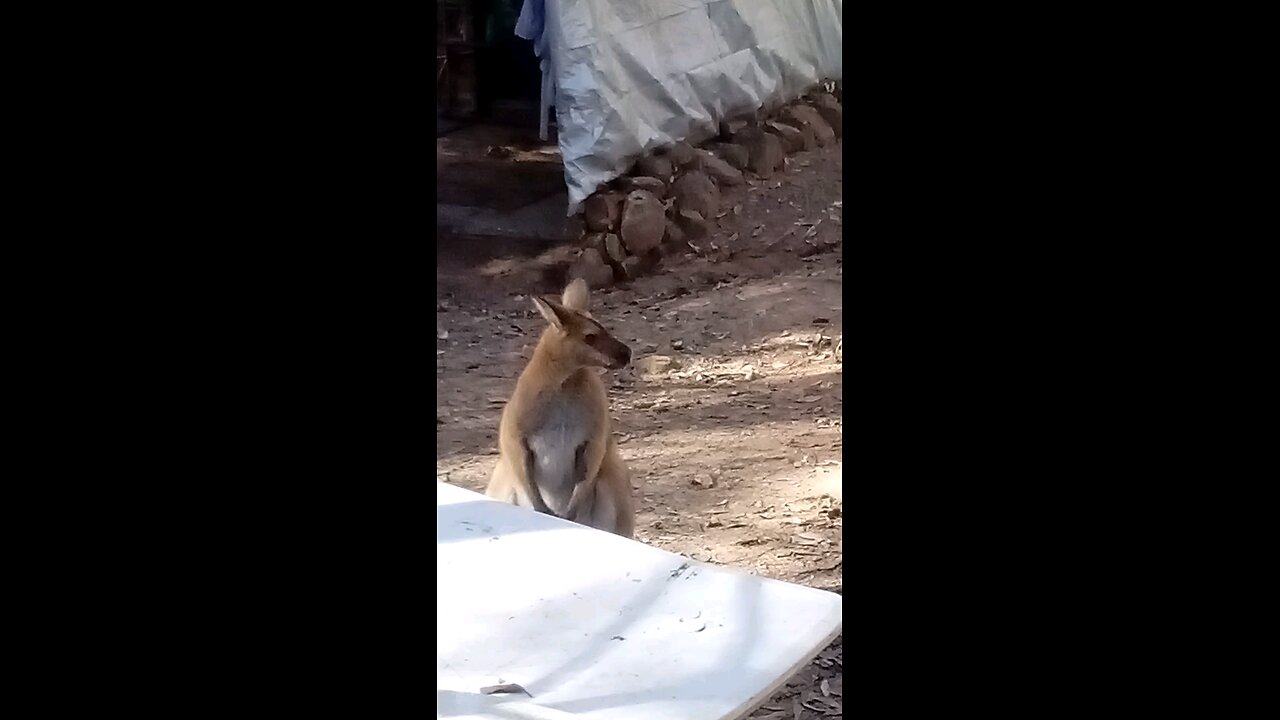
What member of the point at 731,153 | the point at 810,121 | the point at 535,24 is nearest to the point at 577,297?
the point at 535,24

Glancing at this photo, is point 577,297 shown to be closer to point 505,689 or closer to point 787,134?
point 505,689

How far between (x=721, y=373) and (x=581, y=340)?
1338 millimetres

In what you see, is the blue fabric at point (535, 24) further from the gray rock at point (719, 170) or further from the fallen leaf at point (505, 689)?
the fallen leaf at point (505, 689)

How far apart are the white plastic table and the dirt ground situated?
2.64 feet

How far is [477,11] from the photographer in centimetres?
504

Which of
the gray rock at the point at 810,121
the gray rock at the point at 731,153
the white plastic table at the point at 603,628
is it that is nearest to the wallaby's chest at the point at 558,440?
the white plastic table at the point at 603,628

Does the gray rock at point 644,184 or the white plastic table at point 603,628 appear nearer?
the white plastic table at point 603,628

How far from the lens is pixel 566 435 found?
3248 mm

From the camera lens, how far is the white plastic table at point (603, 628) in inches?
66.9

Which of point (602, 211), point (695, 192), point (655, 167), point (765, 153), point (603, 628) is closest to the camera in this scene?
point (603, 628)

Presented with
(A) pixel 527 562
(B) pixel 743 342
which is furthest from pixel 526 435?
(B) pixel 743 342

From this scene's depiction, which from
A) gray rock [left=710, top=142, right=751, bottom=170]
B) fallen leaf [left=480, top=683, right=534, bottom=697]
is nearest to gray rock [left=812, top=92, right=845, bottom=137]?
gray rock [left=710, top=142, right=751, bottom=170]

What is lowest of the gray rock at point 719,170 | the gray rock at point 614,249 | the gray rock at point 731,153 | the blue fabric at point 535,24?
the gray rock at point 614,249
